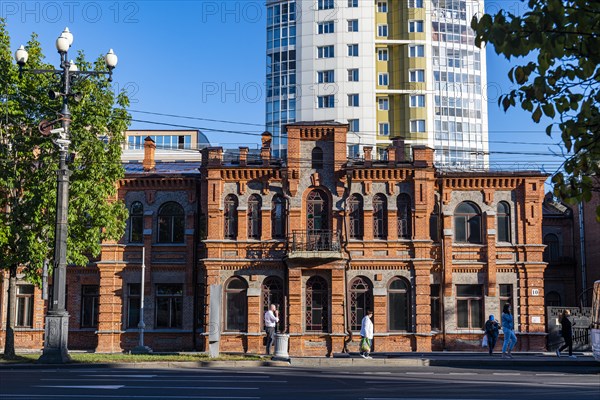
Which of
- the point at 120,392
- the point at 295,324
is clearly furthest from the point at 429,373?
the point at 295,324

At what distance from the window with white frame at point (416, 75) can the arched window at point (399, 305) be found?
4501cm

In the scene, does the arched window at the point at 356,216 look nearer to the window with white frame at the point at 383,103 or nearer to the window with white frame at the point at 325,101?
the window with white frame at the point at 325,101

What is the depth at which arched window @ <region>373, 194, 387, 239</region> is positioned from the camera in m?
34.6

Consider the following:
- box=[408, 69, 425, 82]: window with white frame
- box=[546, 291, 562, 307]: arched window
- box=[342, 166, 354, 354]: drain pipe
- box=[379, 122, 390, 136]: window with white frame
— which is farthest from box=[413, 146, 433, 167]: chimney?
box=[408, 69, 425, 82]: window with white frame

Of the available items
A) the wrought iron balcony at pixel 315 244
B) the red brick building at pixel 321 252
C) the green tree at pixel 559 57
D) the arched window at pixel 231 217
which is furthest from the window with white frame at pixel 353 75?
the green tree at pixel 559 57

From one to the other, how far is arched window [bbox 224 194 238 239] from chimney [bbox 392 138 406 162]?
7.73 meters

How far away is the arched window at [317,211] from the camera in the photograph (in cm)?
3453

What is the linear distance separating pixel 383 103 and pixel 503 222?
139ft

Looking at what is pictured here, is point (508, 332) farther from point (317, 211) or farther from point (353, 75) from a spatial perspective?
point (353, 75)

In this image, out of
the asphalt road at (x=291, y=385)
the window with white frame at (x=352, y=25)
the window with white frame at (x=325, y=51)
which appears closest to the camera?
the asphalt road at (x=291, y=385)

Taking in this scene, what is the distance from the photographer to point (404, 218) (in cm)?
3459

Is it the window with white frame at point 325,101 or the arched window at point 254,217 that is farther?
the window with white frame at point 325,101

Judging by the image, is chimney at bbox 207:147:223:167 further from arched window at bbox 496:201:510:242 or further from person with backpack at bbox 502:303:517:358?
person with backpack at bbox 502:303:517:358

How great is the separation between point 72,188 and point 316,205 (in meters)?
11.7
